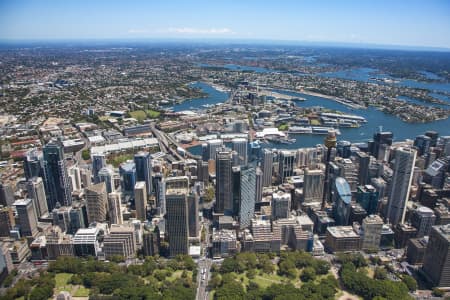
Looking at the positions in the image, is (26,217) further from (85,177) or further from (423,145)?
(423,145)

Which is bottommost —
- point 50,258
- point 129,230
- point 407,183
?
point 50,258

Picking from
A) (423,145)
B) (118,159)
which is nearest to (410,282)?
(423,145)

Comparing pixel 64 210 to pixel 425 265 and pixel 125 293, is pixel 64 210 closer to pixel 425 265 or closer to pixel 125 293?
pixel 125 293

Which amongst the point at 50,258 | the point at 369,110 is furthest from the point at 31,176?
the point at 369,110

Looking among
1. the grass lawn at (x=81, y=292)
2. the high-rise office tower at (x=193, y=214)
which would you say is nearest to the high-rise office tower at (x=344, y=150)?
the high-rise office tower at (x=193, y=214)

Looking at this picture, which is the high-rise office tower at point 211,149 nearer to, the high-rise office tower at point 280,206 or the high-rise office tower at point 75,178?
the high-rise office tower at point 280,206

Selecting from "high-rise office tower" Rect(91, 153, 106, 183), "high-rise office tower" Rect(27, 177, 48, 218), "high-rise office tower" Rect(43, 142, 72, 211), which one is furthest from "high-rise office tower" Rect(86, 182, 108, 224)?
"high-rise office tower" Rect(91, 153, 106, 183)

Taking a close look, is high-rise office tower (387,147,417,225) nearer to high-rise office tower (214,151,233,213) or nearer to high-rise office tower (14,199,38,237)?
high-rise office tower (214,151,233,213)
